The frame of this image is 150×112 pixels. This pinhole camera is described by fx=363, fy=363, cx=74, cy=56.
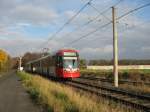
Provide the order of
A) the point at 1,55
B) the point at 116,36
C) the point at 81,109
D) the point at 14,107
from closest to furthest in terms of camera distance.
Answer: the point at 81,109 → the point at 14,107 → the point at 116,36 → the point at 1,55

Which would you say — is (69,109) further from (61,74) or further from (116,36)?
(61,74)

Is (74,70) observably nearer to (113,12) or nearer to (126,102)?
(113,12)

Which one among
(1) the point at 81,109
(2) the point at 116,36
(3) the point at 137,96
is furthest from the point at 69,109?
(2) the point at 116,36

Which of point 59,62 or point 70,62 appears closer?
point 59,62

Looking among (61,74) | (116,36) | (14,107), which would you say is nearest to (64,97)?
(14,107)

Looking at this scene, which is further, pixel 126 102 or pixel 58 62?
pixel 58 62

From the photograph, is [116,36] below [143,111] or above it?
above

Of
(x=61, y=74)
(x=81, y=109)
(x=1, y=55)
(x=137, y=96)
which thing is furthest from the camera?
(x=1, y=55)

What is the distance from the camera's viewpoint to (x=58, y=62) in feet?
127

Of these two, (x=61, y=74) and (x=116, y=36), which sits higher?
(x=116, y=36)

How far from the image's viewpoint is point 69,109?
42.6ft

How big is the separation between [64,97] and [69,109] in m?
4.30

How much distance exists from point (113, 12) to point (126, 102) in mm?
14165

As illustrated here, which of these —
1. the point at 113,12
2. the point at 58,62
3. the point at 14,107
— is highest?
the point at 113,12
